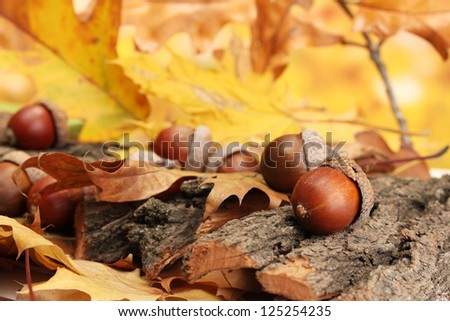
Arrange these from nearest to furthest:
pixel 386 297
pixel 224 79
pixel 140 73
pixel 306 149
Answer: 1. pixel 386 297
2. pixel 306 149
3. pixel 140 73
4. pixel 224 79

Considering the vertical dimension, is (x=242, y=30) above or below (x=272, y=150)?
above

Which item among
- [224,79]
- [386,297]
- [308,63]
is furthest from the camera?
[308,63]

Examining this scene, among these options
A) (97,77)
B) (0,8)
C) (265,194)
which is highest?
(0,8)

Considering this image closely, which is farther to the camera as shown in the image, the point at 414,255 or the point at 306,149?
the point at 306,149

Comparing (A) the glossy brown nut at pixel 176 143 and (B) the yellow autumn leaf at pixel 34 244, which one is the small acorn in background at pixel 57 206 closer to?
(B) the yellow autumn leaf at pixel 34 244

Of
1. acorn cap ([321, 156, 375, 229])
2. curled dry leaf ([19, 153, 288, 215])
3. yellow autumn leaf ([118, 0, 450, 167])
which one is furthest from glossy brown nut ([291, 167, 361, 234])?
yellow autumn leaf ([118, 0, 450, 167])
